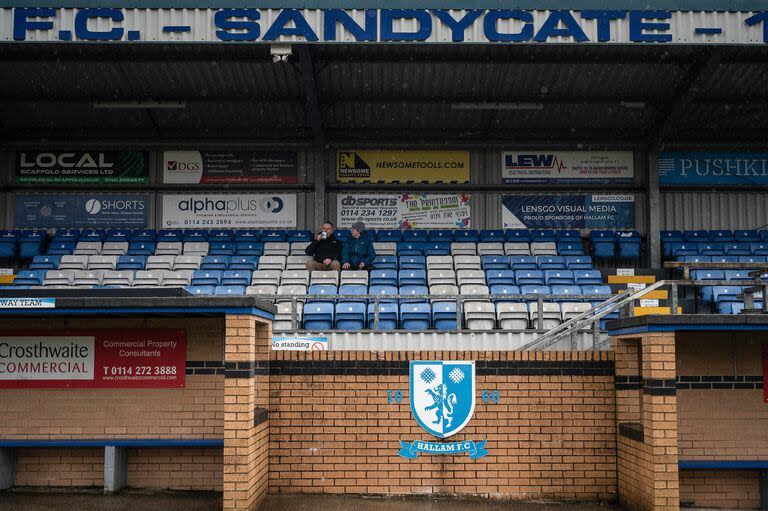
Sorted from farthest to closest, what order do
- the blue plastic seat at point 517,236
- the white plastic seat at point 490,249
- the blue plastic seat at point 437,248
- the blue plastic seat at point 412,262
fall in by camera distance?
the blue plastic seat at point 517,236 → the white plastic seat at point 490,249 → the blue plastic seat at point 437,248 → the blue plastic seat at point 412,262

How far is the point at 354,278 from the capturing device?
16.1m

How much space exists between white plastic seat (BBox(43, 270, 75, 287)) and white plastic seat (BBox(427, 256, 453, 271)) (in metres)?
7.52

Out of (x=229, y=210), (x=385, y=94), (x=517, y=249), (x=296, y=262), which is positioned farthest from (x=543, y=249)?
(x=229, y=210)

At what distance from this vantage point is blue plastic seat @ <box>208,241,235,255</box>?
1919 cm

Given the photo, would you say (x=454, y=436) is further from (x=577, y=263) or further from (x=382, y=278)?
(x=577, y=263)

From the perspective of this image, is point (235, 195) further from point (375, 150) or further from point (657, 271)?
point (657, 271)

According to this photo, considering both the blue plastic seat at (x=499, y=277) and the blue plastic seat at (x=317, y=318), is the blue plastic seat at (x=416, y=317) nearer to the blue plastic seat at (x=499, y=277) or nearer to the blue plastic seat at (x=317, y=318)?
the blue plastic seat at (x=317, y=318)

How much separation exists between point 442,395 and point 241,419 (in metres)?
2.51

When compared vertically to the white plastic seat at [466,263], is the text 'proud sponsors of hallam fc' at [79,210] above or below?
above

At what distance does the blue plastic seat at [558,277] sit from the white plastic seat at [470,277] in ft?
4.40

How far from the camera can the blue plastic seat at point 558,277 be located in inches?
653

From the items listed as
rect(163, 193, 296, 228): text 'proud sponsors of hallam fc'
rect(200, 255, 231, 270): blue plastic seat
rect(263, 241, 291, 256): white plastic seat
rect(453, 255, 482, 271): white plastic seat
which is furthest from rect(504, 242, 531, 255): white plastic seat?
rect(200, 255, 231, 270): blue plastic seat

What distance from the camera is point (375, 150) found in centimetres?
2103

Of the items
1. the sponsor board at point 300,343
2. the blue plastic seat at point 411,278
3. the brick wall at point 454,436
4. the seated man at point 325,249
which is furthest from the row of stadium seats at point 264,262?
the brick wall at point 454,436
